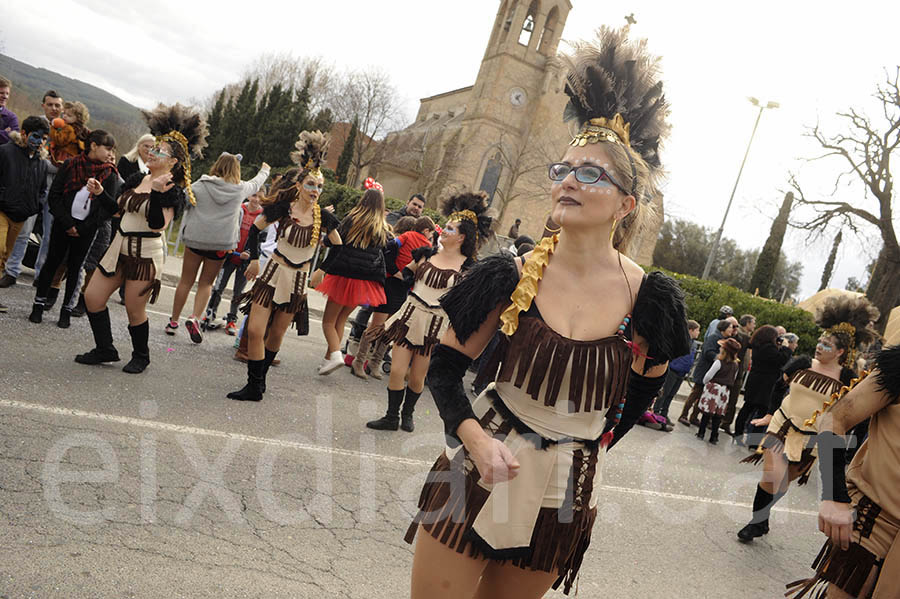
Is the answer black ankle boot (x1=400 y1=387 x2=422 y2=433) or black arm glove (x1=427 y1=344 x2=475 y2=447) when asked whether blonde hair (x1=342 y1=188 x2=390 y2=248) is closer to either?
black ankle boot (x1=400 y1=387 x2=422 y2=433)

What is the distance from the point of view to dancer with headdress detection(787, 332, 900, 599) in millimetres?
2789

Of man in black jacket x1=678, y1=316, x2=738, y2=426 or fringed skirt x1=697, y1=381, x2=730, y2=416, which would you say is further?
man in black jacket x1=678, y1=316, x2=738, y2=426

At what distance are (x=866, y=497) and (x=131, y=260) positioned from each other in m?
5.42

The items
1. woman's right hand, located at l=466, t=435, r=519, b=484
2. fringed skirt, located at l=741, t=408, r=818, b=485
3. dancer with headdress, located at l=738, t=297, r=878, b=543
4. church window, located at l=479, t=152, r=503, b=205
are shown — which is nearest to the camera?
woman's right hand, located at l=466, t=435, r=519, b=484

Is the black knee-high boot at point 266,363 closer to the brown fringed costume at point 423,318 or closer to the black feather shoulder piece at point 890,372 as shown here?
the brown fringed costume at point 423,318

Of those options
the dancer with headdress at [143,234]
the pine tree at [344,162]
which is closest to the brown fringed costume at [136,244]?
the dancer with headdress at [143,234]

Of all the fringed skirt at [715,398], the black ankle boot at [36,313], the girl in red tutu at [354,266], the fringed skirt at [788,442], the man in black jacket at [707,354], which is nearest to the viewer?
the fringed skirt at [788,442]

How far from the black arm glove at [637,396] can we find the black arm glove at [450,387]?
1.90 ft

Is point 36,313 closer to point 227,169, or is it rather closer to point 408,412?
point 227,169

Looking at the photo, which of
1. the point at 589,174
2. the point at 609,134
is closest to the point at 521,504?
the point at 589,174

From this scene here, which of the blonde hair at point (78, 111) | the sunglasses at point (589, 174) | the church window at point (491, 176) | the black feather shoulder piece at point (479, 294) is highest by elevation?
the church window at point (491, 176)

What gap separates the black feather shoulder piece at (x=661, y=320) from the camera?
2.22 metres

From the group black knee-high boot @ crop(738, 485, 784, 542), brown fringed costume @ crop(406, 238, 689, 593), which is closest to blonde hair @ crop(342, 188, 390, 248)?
black knee-high boot @ crop(738, 485, 784, 542)

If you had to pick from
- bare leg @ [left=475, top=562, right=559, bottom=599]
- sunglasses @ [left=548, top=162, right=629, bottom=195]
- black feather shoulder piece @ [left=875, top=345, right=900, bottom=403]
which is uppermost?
sunglasses @ [left=548, top=162, right=629, bottom=195]
